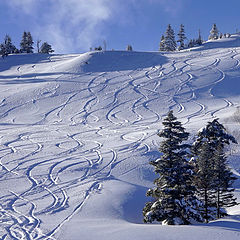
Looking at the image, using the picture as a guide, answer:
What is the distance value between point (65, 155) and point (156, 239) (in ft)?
51.3

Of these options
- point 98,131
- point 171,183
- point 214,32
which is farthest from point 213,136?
point 214,32

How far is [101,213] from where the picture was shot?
613 inches

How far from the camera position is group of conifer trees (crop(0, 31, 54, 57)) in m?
83.9

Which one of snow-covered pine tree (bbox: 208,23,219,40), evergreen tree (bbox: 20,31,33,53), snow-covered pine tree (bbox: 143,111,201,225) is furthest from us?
snow-covered pine tree (bbox: 208,23,219,40)

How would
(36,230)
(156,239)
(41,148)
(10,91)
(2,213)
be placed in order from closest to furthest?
(156,239) < (36,230) < (2,213) < (41,148) < (10,91)

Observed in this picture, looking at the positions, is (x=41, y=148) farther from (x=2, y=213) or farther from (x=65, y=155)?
(x=2, y=213)

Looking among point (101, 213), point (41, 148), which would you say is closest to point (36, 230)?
point (101, 213)

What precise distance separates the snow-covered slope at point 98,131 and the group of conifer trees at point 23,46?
33.4 feet

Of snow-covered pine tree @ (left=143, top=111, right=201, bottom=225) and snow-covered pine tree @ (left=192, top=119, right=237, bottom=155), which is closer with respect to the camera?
snow-covered pine tree @ (left=143, top=111, right=201, bottom=225)

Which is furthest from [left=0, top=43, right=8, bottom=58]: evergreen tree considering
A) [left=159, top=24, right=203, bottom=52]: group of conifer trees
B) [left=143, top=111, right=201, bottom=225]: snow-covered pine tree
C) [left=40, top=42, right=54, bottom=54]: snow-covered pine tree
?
[left=143, top=111, right=201, bottom=225]: snow-covered pine tree

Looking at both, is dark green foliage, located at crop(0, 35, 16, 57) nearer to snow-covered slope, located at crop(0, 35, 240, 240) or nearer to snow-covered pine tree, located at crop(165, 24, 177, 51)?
snow-covered slope, located at crop(0, 35, 240, 240)

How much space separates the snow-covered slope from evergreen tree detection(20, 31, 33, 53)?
16.1 metres

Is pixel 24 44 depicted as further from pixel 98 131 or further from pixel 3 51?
pixel 98 131

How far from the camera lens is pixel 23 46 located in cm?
9094
